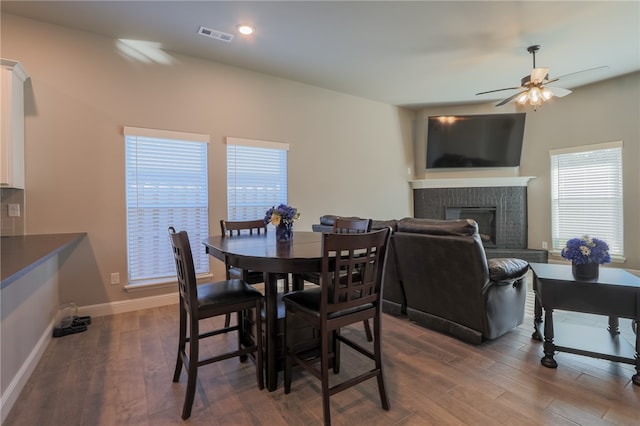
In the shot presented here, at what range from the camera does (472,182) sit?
18.9 ft

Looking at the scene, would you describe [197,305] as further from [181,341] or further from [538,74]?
[538,74]

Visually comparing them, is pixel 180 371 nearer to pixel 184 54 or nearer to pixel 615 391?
pixel 615 391

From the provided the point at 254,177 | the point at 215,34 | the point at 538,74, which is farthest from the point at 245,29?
the point at 538,74

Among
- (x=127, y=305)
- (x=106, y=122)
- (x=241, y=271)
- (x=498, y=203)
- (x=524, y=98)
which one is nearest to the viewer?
(x=241, y=271)

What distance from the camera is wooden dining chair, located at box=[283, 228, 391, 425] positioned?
160cm

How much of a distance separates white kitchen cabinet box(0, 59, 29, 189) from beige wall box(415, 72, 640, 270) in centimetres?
578

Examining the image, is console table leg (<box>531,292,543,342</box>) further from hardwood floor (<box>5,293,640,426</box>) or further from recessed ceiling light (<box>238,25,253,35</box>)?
recessed ceiling light (<box>238,25,253,35</box>)

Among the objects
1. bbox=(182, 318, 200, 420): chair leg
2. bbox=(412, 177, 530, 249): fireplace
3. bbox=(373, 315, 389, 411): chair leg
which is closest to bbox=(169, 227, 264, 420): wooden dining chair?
bbox=(182, 318, 200, 420): chair leg

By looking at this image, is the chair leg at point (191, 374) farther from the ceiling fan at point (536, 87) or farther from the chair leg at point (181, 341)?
the ceiling fan at point (536, 87)

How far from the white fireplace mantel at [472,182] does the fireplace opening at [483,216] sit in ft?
1.44

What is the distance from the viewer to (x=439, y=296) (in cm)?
273

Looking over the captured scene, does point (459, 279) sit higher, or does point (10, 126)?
point (10, 126)

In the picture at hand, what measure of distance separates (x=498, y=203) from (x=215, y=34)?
524cm

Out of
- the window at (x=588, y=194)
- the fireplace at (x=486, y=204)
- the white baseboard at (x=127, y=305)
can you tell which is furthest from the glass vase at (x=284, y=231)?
the window at (x=588, y=194)
